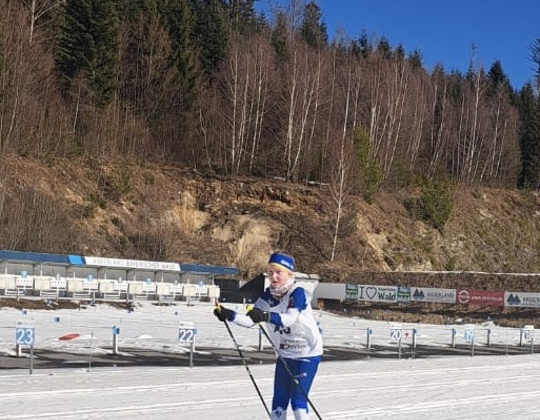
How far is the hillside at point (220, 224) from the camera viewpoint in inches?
1925

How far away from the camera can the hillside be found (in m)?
A: 48.9

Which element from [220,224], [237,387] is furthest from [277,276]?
[220,224]

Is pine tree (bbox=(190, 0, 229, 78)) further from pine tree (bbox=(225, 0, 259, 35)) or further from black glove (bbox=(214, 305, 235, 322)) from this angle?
black glove (bbox=(214, 305, 235, 322))

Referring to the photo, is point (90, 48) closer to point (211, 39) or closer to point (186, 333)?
point (211, 39)

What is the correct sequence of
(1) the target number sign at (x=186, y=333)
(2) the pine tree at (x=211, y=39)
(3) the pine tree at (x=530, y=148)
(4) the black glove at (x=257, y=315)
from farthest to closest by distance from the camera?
1. (3) the pine tree at (x=530, y=148)
2. (2) the pine tree at (x=211, y=39)
3. (1) the target number sign at (x=186, y=333)
4. (4) the black glove at (x=257, y=315)

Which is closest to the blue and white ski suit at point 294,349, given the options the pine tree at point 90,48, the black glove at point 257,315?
the black glove at point 257,315

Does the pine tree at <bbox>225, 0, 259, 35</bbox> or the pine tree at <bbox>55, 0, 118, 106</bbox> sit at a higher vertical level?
the pine tree at <bbox>225, 0, 259, 35</bbox>

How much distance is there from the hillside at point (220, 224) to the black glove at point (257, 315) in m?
39.1

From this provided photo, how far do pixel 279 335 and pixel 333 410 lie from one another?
4.72 m

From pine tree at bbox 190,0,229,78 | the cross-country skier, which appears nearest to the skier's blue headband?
the cross-country skier

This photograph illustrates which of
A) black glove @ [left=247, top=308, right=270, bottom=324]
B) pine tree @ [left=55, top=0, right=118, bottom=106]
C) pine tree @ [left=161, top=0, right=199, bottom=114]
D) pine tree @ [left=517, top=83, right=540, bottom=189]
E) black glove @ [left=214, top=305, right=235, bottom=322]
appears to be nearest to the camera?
black glove @ [left=247, top=308, right=270, bottom=324]

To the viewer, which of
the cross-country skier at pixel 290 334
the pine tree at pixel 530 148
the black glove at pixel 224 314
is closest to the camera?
the black glove at pixel 224 314

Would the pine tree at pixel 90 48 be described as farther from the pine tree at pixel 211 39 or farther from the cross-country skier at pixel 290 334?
the cross-country skier at pixel 290 334

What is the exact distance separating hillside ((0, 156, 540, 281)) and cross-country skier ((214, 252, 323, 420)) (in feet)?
127
